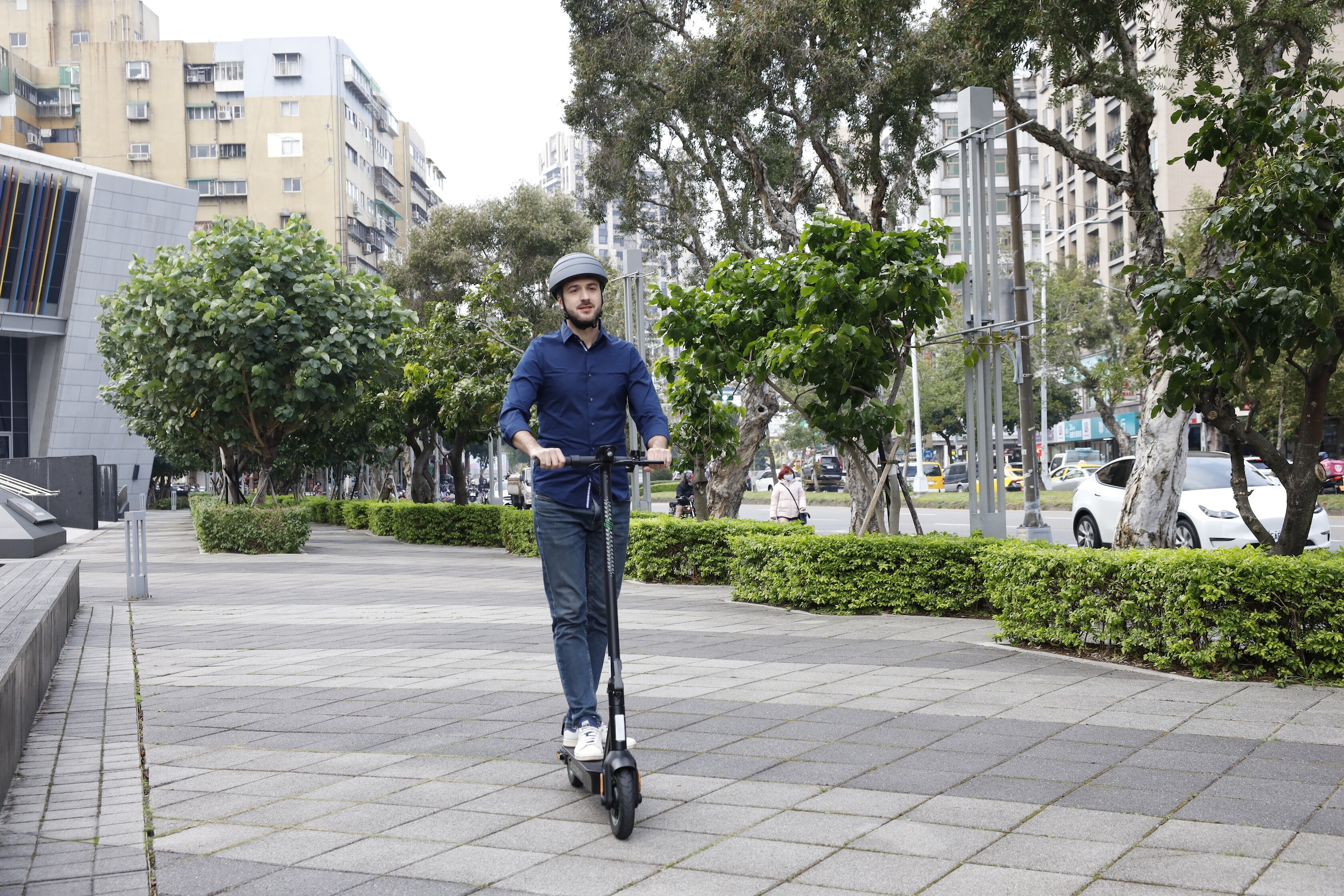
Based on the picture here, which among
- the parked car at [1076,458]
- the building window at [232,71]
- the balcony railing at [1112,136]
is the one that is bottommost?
the parked car at [1076,458]

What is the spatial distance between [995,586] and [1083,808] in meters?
3.96

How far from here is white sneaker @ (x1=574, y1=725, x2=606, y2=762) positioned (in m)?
4.18

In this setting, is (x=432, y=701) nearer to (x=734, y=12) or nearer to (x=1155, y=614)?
(x=1155, y=614)

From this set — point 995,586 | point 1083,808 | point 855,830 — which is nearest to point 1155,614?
point 995,586

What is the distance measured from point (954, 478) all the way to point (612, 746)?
53.1m

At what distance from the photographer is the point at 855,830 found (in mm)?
3865

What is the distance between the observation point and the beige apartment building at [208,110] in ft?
246

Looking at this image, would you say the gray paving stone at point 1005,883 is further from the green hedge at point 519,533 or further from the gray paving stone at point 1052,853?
the green hedge at point 519,533

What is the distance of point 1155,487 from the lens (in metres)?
10.9

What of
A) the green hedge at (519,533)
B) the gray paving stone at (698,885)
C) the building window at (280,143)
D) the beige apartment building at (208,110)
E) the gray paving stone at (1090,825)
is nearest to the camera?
the gray paving stone at (698,885)

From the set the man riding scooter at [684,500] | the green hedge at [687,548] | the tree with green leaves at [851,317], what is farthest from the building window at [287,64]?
the tree with green leaves at [851,317]

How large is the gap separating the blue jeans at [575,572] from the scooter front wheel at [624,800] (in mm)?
484

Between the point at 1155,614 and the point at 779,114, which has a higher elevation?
the point at 779,114

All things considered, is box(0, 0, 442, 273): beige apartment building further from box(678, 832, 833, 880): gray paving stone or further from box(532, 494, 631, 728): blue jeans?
box(678, 832, 833, 880): gray paving stone
